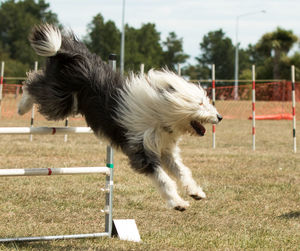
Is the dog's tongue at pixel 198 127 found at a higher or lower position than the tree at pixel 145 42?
lower

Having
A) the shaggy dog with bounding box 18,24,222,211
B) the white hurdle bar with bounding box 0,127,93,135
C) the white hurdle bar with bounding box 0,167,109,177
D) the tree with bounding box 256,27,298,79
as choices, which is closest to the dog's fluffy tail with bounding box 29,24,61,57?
the shaggy dog with bounding box 18,24,222,211

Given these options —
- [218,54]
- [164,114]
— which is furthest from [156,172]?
[218,54]

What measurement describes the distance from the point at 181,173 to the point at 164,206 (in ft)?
5.94

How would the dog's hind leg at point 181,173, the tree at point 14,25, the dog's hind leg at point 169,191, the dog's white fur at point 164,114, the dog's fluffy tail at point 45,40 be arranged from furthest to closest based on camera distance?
the tree at point 14,25 → the dog's fluffy tail at point 45,40 → the dog's hind leg at point 181,173 → the dog's white fur at point 164,114 → the dog's hind leg at point 169,191

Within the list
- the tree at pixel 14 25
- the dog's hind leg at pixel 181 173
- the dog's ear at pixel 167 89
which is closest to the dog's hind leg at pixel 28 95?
the dog's ear at pixel 167 89

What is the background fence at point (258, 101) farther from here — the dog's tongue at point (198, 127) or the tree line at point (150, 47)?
the dog's tongue at point (198, 127)

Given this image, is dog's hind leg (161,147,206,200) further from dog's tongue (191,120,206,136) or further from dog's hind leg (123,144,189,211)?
dog's tongue (191,120,206,136)

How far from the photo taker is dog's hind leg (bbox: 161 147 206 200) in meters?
3.99

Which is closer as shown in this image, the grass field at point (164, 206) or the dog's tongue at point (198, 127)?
the dog's tongue at point (198, 127)

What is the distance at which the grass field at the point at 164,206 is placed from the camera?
445 cm

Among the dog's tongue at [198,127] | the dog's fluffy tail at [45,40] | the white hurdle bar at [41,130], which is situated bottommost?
the white hurdle bar at [41,130]

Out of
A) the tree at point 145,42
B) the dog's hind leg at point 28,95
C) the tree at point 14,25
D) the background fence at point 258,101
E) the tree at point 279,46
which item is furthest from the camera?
the tree at point 145,42

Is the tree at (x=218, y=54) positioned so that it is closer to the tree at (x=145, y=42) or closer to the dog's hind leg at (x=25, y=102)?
the tree at (x=145, y=42)

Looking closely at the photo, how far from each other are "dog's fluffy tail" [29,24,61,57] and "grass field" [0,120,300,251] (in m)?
1.68
